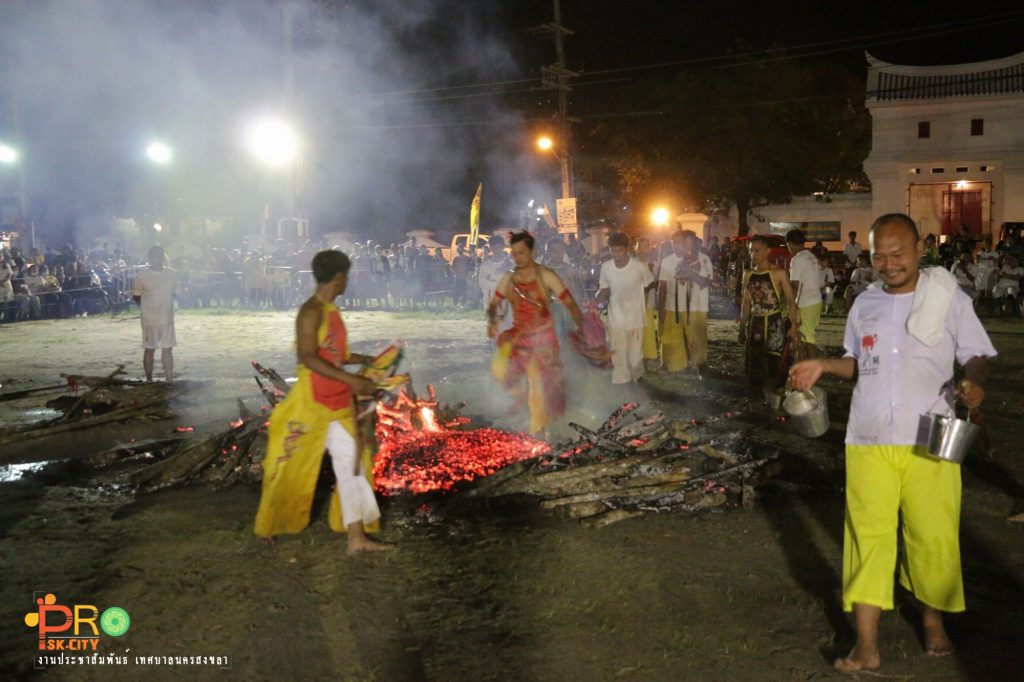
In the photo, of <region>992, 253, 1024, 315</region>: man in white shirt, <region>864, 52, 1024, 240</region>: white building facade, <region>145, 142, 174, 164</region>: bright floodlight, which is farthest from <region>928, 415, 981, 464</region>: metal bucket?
<region>864, 52, 1024, 240</region>: white building facade

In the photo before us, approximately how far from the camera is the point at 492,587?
4.59 meters

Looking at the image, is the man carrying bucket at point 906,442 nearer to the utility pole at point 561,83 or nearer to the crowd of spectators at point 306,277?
the crowd of spectators at point 306,277

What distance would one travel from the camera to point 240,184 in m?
33.8

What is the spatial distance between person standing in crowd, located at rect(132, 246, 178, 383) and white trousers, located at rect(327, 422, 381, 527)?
21.0 feet

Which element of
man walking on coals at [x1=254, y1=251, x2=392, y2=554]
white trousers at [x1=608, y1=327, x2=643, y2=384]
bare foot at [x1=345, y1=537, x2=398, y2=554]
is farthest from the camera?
white trousers at [x1=608, y1=327, x2=643, y2=384]

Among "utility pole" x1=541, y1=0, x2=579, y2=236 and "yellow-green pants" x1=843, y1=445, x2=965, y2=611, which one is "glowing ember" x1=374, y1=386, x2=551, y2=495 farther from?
"utility pole" x1=541, y1=0, x2=579, y2=236

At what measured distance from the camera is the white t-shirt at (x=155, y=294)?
10672mm

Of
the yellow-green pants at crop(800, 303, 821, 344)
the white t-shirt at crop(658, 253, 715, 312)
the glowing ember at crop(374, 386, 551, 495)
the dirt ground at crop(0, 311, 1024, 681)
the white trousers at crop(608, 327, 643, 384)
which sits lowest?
the dirt ground at crop(0, 311, 1024, 681)

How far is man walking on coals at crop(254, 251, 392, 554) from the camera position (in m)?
4.96

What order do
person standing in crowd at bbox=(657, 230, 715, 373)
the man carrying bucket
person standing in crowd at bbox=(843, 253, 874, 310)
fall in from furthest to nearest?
person standing in crowd at bbox=(843, 253, 874, 310) < person standing in crowd at bbox=(657, 230, 715, 373) < the man carrying bucket

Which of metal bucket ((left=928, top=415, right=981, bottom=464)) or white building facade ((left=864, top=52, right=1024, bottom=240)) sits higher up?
white building facade ((left=864, top=52, right=1024, bottom=240))

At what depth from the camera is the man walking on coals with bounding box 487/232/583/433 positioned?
748cm

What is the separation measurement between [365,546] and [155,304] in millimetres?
6837

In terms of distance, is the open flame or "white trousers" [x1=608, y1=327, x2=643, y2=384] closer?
the open flame
